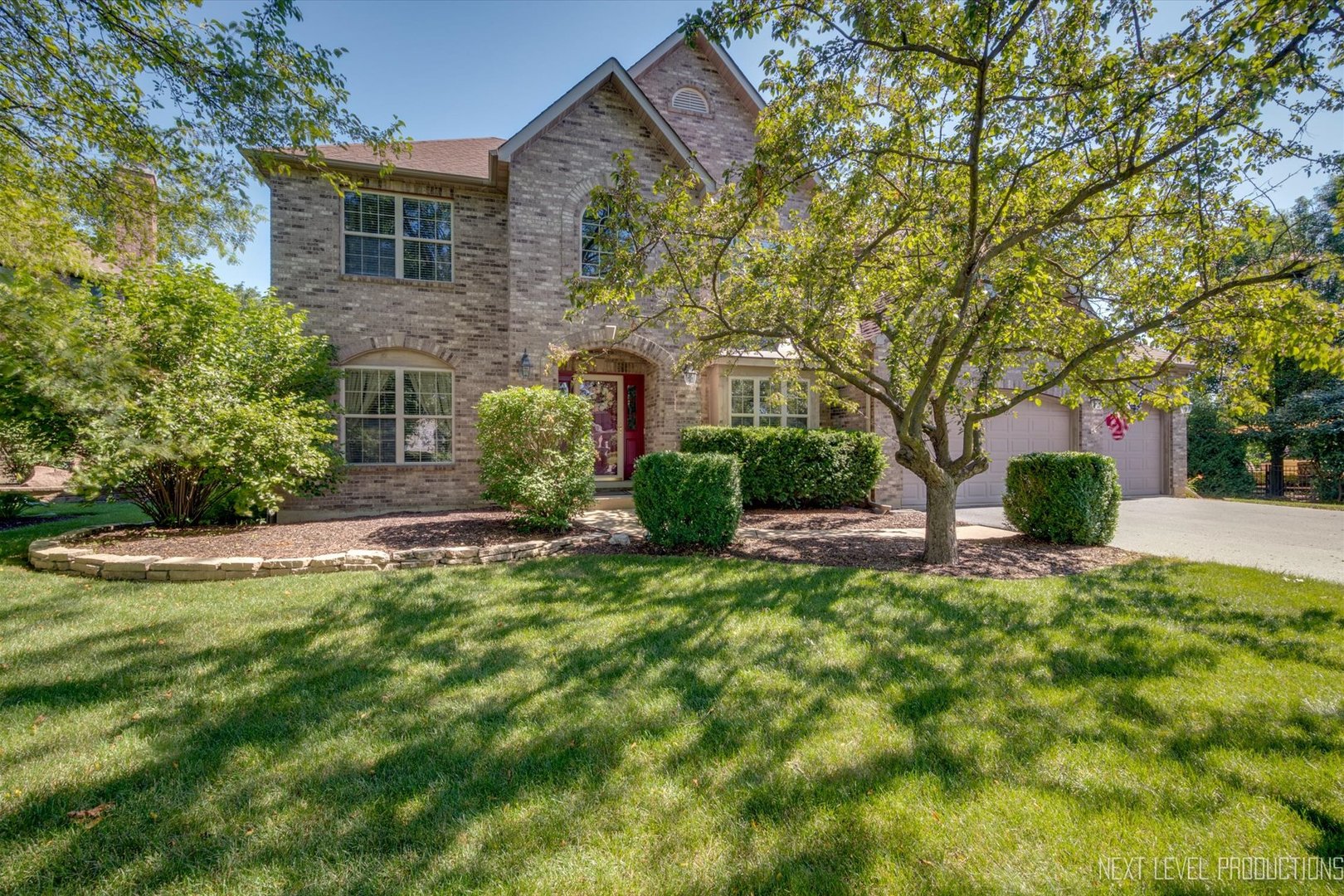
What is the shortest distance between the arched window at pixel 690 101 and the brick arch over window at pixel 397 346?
8299 millimetres

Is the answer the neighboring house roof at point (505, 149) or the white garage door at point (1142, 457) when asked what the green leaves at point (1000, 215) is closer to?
the neighboring house roof at point (505, 149)

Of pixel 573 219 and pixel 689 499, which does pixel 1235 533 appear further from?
pixel 573 219

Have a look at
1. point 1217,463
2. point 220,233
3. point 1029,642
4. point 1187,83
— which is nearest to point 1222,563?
point 1029,642

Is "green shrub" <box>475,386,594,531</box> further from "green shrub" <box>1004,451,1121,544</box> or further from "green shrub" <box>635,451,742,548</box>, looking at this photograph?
"green shrub" <box>1004,451,1121,544</box>

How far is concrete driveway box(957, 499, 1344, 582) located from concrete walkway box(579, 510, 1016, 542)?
1.20 metres

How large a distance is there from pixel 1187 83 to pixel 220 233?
35.3 ft

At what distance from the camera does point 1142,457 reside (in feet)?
48.4

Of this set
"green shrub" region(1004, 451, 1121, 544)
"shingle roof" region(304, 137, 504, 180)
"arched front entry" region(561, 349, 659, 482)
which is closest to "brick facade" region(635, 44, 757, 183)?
"shingle roof" region(304, 137, 504, 180)

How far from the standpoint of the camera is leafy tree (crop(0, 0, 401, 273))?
209 inches

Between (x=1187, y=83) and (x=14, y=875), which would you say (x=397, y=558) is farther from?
(x=1187, y=83)

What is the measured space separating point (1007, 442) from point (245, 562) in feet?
46.7

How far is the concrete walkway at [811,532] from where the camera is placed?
8.27 meters

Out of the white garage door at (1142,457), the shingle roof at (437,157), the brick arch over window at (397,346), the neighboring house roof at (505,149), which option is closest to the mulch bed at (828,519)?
the neighboring house roof at (505,149)

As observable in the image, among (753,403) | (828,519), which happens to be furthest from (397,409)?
(828,519)
